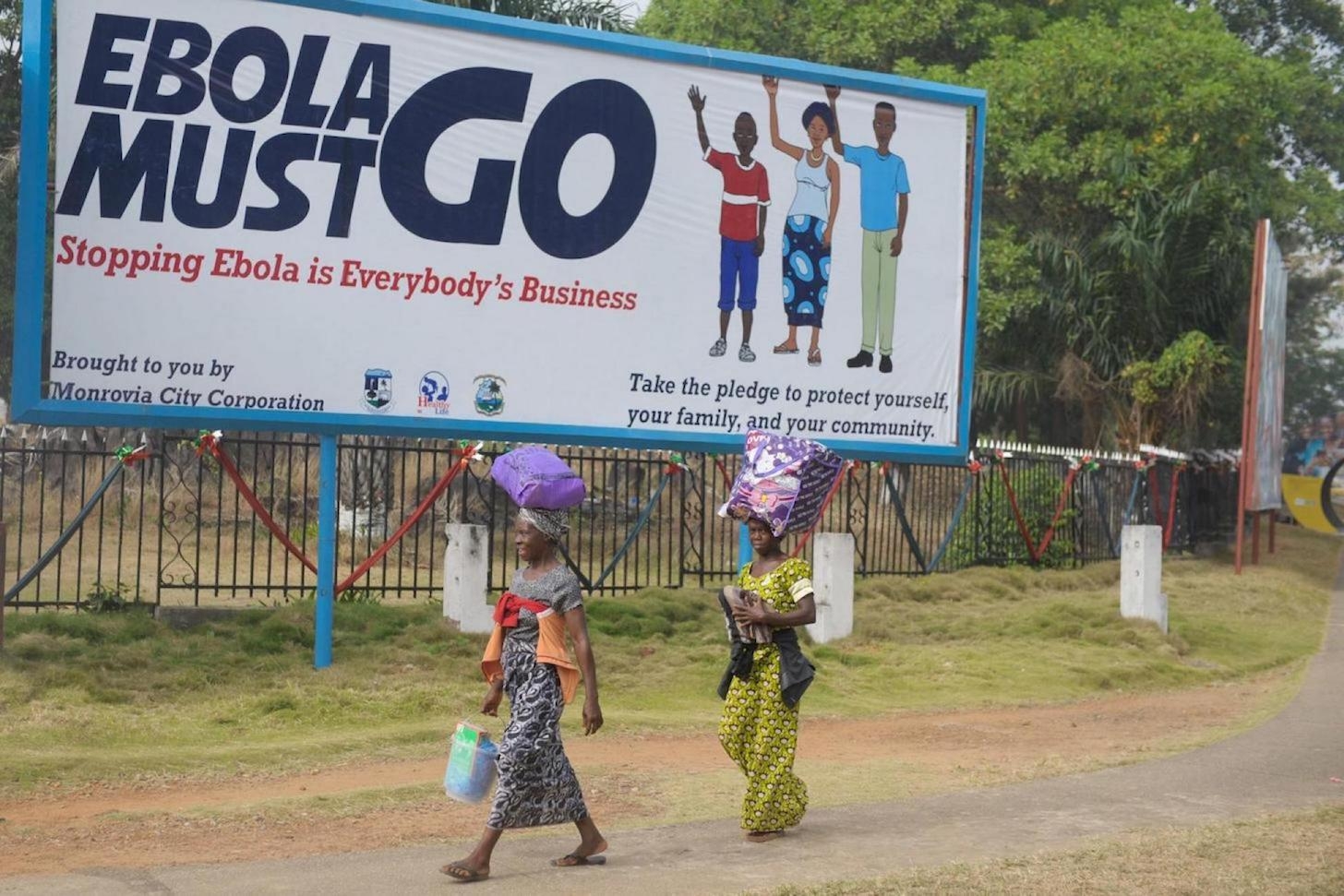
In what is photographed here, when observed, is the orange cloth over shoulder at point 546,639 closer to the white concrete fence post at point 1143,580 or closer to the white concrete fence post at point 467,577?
the white concrete fence post at point 467,577

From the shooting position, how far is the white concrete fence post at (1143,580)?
48.8 ft

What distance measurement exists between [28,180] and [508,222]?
3212 millimetres

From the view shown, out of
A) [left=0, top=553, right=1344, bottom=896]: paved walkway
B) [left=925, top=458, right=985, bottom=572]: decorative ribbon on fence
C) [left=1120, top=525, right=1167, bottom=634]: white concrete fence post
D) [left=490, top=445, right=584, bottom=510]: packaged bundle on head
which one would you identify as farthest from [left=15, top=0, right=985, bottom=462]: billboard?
[left=925, top=458, right=985, bottom=572]: decorative ribbon on fence

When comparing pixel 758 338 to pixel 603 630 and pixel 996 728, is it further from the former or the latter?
pixel 996 728

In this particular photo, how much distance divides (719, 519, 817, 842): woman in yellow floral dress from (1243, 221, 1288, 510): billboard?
15.4 m

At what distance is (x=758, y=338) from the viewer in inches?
475

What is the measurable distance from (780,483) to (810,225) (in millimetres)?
5696

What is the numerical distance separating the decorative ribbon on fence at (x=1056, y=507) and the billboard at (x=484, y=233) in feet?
20.2

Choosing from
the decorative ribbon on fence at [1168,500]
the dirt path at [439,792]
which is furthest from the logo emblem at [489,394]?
the decorative ribbon on fence at [1168,500]

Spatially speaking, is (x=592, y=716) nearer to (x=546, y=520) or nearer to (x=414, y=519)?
(x=546, y=520)

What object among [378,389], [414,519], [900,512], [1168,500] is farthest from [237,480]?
[1168,500]

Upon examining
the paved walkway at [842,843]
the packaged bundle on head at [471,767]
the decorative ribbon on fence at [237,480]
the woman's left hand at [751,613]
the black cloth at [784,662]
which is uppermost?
the decorative ribbon on fence at [237,480]

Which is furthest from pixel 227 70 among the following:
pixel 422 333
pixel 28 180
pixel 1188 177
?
pixel 1188 177

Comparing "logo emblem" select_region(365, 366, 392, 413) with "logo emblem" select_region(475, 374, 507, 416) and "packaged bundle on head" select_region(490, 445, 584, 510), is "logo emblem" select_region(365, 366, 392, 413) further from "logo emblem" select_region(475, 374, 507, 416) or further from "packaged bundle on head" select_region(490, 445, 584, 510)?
"packaged bundle on head" select_region(490, 445, 584, 510)
